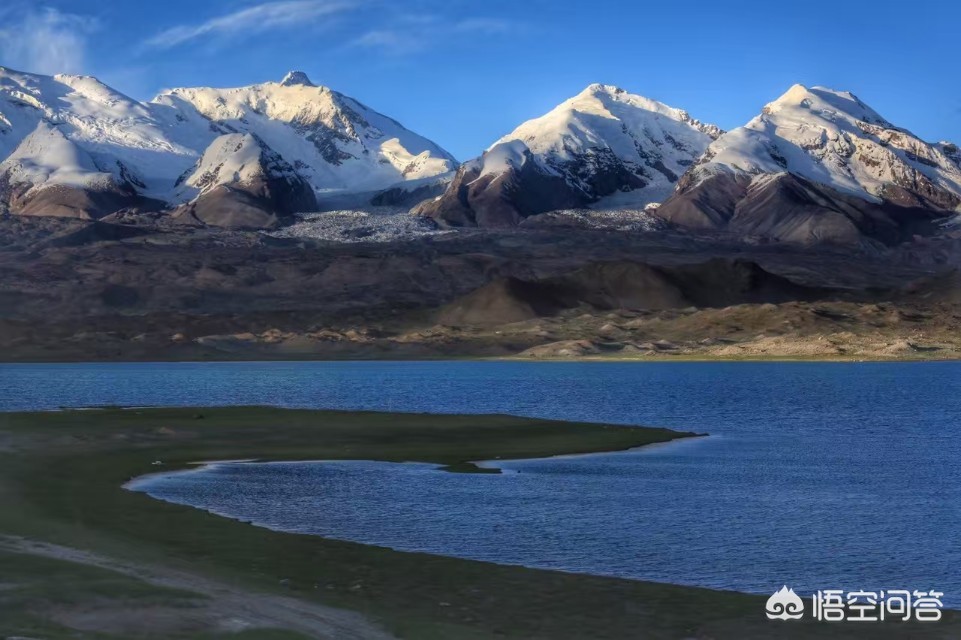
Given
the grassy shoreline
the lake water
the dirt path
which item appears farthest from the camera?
the lake water

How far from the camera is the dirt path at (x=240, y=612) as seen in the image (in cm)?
2944

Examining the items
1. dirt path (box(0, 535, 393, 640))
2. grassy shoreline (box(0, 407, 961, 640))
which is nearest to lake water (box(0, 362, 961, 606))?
grassy shoreline (box(0, 407, 961, 640))

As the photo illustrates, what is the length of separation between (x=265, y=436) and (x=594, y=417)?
3531 centimetres

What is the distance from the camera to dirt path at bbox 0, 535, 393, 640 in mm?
29438

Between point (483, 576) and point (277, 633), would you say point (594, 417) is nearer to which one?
point (483, 576)

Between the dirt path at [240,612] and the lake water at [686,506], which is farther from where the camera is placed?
the lake water at [686,506]

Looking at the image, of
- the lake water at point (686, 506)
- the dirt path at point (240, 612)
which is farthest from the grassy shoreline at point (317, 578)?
the lake water at point (686, 506)

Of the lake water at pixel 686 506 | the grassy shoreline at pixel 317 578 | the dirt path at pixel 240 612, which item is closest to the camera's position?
the dirt path at pixel 240 612

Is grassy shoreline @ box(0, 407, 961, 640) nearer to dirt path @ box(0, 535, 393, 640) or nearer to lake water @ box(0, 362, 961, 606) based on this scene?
dirt path @ box(0, 535, 393, 640)

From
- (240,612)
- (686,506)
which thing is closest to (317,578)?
(240,612)

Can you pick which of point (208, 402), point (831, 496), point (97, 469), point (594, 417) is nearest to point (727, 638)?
point (831, 496)

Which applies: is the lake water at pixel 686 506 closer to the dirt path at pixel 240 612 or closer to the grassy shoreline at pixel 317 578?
the grassy shoreline at pixel 317 578

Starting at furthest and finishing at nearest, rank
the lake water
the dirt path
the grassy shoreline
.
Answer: the lake water < the grassy shoreline < the dirt path

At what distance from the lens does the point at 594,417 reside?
108875 mm
